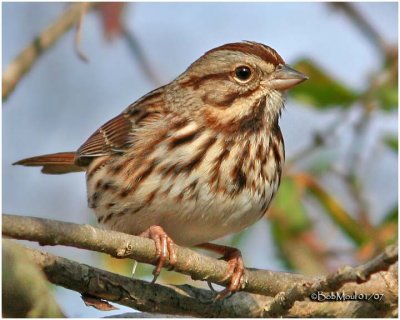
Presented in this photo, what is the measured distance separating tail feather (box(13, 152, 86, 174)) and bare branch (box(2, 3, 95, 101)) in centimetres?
80

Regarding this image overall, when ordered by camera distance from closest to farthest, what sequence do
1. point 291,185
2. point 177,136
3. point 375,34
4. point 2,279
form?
1. point 2,279
2. point 177,136
3. point 291,185
4. point 375,34

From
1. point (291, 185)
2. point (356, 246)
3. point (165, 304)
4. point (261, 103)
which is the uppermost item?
point (261, 103)

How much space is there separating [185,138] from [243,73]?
1.38 ft

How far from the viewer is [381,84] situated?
4215 millimetres

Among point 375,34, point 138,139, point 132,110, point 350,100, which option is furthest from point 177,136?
point 375,34

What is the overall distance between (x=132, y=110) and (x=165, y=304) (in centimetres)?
123

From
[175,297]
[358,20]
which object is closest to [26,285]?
[175,297]

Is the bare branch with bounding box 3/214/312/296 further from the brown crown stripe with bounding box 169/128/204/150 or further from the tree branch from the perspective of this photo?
the brown crown stripe with bounding box 169/128/204/150

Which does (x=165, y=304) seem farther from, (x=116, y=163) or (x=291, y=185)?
(x=291, y=185)

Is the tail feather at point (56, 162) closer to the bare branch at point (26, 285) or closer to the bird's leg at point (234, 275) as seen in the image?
the bird's leg at point (234, 275)

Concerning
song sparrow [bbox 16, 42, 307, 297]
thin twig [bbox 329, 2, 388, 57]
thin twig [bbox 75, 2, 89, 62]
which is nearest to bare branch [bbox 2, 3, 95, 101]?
thin twig [bbox 75, 2, 89, 62]

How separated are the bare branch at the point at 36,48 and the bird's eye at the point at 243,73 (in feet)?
2.57

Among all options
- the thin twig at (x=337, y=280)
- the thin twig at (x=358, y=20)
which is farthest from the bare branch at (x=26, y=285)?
the thin twig at (x=358, y=20)

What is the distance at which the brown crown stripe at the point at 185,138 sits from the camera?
142 inches
